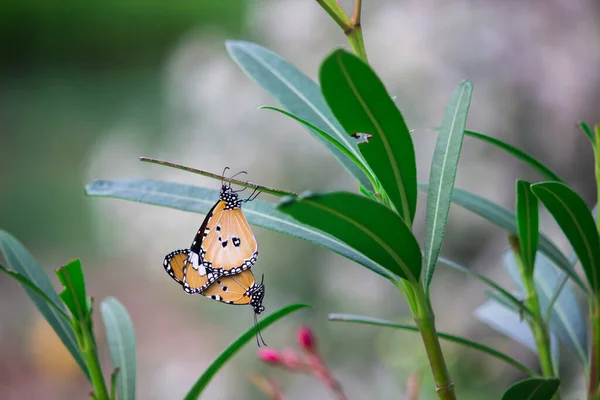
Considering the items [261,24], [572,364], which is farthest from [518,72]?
[261,24]

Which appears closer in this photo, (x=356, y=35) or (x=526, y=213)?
(x=356, y=35)

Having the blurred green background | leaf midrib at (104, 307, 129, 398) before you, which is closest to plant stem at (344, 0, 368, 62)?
leaf midrib at (104, 307, 129, 398)

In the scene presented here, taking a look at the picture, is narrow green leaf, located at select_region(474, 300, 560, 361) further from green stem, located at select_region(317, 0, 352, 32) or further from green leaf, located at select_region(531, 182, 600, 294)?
green stem, located at select_region(317, 0, 352, 32)

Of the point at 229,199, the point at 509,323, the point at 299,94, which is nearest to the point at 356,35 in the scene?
the point at 299,94

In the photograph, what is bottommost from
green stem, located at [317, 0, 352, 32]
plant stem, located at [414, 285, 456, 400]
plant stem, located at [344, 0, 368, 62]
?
plant stem, located at [414, 285, 456, 400]

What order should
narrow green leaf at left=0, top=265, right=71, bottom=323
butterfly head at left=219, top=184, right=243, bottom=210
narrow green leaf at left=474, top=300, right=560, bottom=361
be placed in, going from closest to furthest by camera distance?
narrow green leaf at left=0, top=265, right=71, bottom=323 < butterfly head at left=219, top=184, right=243, bottom=210 < narrow green leaf at left=474, top=300, right=560, bottom=361

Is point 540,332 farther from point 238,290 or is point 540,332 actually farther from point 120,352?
point 120,352
